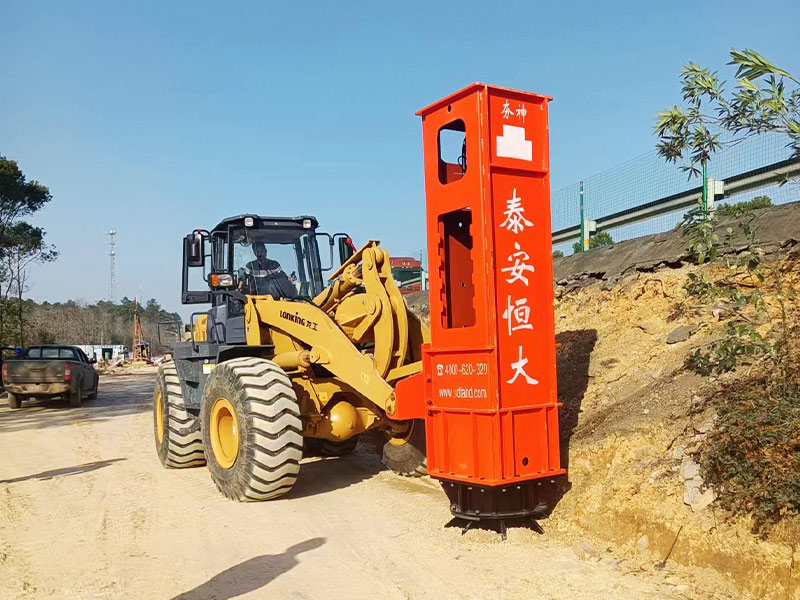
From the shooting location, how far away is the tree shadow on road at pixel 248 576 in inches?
187

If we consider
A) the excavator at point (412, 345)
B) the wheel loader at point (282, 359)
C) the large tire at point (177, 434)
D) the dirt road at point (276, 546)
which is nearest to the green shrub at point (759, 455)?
the dirt road at point (276, 546)

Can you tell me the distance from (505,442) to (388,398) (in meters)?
1.58

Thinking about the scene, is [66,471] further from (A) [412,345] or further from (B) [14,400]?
(B) [14,400]

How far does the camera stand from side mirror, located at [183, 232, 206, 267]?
8.53 m

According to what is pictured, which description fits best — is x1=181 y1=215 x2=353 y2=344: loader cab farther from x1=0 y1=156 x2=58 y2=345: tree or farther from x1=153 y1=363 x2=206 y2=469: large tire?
x1=0 y1=156 x2=58 y2=345: tree

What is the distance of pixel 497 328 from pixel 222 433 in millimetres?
3864

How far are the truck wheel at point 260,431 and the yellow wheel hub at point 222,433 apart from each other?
11 centimetres

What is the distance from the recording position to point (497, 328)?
5.55 metres

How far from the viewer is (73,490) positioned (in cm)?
822

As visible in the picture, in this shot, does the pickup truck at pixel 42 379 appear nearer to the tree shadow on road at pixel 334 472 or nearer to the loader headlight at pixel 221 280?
the tree shadow on road at pixel 334 472

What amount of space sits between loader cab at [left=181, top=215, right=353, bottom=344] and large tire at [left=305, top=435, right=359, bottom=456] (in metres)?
1.96

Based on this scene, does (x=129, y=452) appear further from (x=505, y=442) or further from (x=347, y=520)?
(x=505, y=442)

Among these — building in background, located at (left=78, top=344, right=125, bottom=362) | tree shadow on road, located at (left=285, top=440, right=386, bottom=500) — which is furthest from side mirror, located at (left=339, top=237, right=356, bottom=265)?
building in background, located at (left=78, top=344, right=125, bottom=362)

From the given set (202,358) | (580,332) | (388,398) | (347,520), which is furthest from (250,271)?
(580,332)
